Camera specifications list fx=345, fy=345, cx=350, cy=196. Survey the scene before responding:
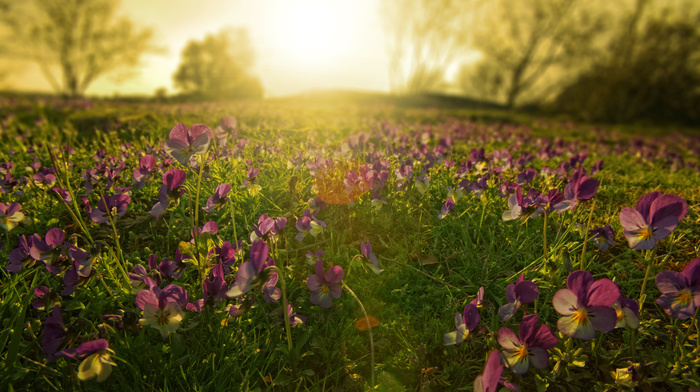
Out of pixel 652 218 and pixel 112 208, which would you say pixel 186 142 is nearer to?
pixel 112 208

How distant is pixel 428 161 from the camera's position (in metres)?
3.68

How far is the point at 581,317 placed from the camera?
1445 mm

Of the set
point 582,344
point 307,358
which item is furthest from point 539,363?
point 307,358

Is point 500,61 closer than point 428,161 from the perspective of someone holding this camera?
No

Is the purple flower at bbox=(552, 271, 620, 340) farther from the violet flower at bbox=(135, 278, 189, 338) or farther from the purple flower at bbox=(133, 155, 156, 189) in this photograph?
the purple flower at bbox=(133, 155, 156, 189)

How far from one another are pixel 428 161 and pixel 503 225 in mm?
1149

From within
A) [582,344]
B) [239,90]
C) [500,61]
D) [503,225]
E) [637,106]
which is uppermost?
[500,61]

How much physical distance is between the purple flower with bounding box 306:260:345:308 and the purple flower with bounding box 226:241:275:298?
0.50m

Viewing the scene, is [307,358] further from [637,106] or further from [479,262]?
[637,106]

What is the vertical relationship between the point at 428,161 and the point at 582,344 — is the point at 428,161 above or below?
above

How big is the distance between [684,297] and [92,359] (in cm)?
241

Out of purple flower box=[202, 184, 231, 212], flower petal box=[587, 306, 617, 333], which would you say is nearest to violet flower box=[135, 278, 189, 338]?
purple flower box=[202, 184, 231, 212]

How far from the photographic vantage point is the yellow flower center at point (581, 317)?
1.44m

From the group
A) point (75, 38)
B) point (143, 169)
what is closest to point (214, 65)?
point (75, 38)
